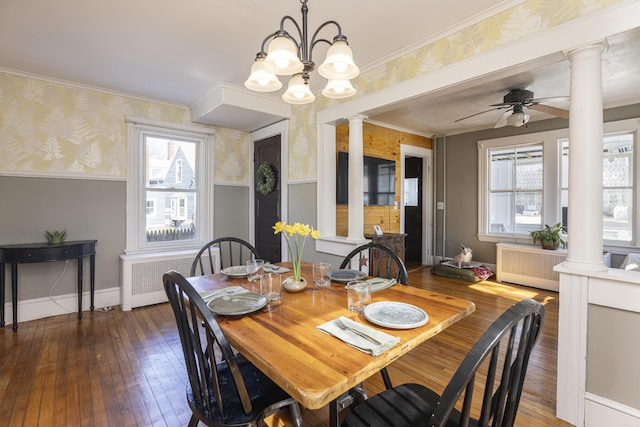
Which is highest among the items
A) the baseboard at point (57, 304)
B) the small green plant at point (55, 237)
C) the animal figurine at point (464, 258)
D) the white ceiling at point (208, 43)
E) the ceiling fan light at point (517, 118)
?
the white ceiling at point (208, 43)

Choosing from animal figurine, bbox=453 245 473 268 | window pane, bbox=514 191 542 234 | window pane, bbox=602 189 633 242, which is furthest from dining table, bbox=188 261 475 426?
window pane, bbox=514 191 542 234

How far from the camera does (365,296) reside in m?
1.36

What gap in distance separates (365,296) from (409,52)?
7.05 ft

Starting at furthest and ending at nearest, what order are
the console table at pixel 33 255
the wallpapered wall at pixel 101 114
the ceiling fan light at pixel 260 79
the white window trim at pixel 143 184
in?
the white window trim at pixel 143 184 < the console table at pixel 33 255 < the wallpapered wall at pixel 101 114 < the ceiling fan light at pixel 260 79

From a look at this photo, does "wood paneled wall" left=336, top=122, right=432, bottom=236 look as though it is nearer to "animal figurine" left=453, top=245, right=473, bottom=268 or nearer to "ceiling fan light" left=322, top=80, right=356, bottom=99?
"animal figurine" left=453, top=245, right=473, bottom=268

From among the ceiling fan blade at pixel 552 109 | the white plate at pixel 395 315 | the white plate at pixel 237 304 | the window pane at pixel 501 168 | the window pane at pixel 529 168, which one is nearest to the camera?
the white plate at pixel 395 315

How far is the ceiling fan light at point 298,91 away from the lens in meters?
1.77

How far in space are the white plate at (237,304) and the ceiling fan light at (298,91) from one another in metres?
1.20

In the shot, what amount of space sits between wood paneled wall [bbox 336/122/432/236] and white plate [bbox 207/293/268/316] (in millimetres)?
2548

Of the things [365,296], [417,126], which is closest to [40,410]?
[365,296]

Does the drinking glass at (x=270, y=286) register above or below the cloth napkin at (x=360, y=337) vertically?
above

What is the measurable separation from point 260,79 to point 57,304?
11.4 feet

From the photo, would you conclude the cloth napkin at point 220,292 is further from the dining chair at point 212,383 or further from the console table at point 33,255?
the console table at point 33,255

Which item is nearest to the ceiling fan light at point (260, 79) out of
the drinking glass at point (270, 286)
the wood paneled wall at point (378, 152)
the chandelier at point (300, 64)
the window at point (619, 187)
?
the chandelier at point (300, 64)
